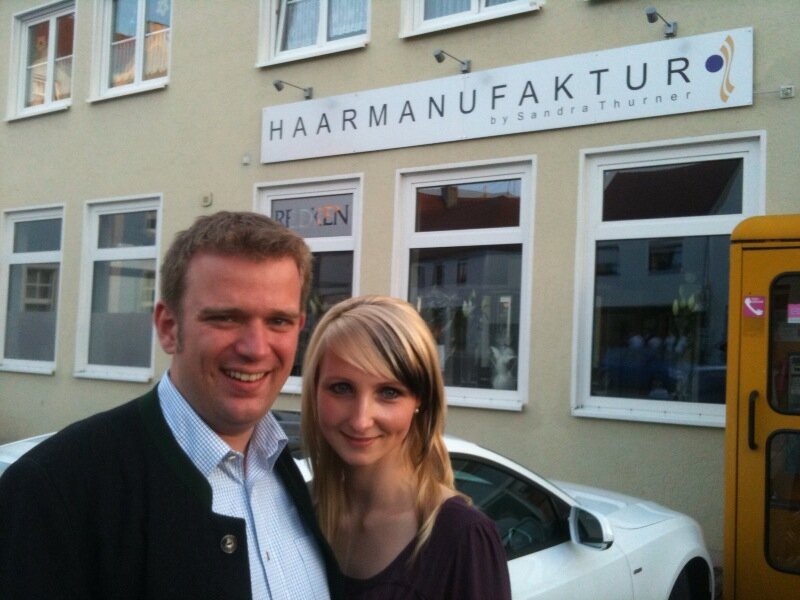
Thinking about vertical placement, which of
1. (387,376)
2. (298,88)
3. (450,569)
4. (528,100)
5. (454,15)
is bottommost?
(450,569)

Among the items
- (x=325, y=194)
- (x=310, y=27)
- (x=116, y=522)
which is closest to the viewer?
(x=116, y=522)

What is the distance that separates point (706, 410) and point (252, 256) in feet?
18.0

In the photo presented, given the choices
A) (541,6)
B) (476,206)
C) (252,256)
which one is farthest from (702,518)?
(252,256)

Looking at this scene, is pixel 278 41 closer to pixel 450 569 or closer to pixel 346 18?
pixel 346 18

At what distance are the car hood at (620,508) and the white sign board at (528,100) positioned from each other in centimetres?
326

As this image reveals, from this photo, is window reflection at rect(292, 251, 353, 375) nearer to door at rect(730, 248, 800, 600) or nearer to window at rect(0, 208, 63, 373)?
window at rect(0, 208, 63, 373)

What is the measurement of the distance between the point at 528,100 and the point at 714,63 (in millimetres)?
1537

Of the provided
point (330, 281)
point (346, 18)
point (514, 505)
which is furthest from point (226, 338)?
point (346, 18)

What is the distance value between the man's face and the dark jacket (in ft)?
0.33

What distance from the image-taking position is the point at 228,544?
1.54 m

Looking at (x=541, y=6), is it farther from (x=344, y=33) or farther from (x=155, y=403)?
(x=155, y=403)

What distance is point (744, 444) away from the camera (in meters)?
4.65

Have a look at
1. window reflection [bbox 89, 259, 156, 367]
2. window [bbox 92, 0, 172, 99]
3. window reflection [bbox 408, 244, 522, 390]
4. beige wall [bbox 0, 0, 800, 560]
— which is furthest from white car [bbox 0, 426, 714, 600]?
window [bbox 92, 0, 172, 99]

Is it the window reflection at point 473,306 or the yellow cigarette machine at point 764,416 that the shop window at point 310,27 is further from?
the yellow cigarette machine at point 764,416
